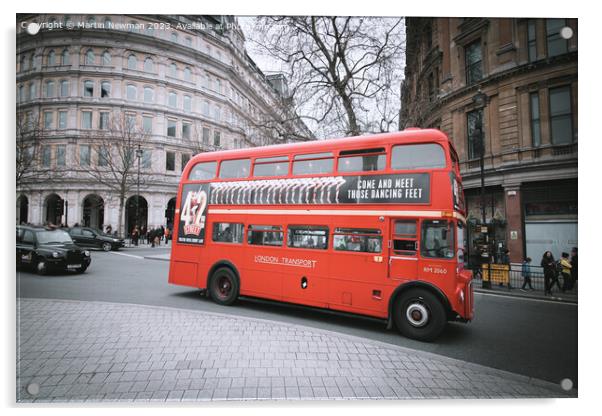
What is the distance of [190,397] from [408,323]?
10.7 feet

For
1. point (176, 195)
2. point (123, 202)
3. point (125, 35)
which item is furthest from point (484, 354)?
point (123, 202)

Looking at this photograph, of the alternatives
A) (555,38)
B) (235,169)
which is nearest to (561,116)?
(555,38)

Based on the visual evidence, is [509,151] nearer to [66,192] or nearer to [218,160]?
[218,160]

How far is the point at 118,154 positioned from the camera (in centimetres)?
694

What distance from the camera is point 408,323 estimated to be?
4504 millimetres

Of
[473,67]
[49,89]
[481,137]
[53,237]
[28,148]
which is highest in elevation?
[473,67]

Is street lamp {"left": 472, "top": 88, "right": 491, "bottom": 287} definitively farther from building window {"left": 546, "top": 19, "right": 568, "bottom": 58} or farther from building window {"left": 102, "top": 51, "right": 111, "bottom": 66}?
building window {"left": 102, "top": 51, "right": 111, "bottom": 66}

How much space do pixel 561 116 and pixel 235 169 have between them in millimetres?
5166

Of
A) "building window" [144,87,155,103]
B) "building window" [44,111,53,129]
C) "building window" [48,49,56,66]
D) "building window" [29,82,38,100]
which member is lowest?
"building window" [44,111,53,129]

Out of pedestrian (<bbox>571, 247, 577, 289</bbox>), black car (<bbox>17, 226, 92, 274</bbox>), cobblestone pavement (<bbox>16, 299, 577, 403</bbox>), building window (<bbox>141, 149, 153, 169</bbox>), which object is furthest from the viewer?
building window (<bbox>141, 149, 153, 169</bbox>)

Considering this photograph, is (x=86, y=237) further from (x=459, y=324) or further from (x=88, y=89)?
(x=459, y=324)

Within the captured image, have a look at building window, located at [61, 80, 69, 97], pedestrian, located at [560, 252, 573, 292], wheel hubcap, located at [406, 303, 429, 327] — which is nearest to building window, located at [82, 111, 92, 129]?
building window, located at [61, 80, 69, 97]

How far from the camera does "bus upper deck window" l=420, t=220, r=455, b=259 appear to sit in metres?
4.30

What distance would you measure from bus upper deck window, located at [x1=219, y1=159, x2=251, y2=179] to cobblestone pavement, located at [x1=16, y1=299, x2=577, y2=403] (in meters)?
3.12
